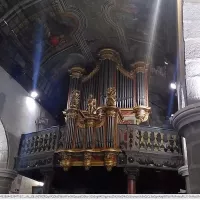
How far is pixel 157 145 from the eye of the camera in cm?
845

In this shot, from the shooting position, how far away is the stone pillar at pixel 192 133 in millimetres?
2879

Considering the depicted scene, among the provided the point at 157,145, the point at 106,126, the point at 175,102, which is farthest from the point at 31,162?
the point at 175,102

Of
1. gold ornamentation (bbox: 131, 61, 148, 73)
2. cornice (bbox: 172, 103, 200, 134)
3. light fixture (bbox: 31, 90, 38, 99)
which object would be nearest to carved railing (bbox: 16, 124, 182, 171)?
light fixture (bbox: 31, 90, 38, 99)

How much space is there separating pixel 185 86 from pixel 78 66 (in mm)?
8410

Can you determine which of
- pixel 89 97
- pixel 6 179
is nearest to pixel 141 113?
pixel 89 97

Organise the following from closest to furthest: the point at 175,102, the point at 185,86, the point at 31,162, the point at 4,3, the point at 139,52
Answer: the point at 185,86 → the point at 4,3 → the point at 31,162 → the point at 139,52 → the point at 175,102

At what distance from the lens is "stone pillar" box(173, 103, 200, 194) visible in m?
2.88

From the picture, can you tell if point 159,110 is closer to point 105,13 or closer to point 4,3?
point 105,13

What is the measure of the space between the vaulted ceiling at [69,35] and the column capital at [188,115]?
20.6 ft

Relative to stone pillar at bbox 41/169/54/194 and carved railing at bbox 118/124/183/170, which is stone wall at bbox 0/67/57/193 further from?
carved railing at bbox 118/124/183/170

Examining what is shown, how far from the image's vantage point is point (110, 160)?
26.1 feet

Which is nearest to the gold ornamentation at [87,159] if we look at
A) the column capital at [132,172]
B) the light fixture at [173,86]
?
the column capital at [132,172]

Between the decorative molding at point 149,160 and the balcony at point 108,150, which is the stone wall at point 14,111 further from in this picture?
the decorative molding at point 149,160

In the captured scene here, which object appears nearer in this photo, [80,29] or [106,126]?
[106,126]
